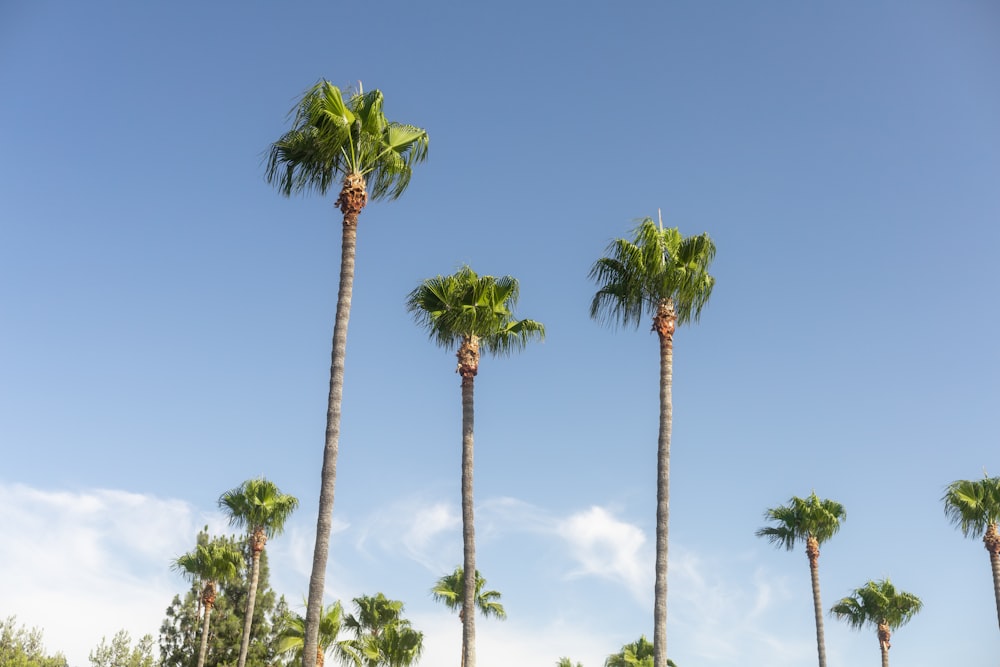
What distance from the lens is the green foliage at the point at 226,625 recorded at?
6188cm

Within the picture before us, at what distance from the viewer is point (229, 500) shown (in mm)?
51469

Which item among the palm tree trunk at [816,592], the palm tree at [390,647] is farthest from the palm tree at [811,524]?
the palm tree at [390,647]

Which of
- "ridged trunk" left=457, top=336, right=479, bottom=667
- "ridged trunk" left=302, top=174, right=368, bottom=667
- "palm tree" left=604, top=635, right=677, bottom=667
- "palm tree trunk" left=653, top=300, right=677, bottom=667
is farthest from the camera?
"palm tree" left=604, top=635, right=677, bottom=667

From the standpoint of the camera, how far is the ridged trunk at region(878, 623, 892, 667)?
53688 mm

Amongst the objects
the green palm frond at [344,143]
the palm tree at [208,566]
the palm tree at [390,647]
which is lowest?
the palm tree at [390,647]

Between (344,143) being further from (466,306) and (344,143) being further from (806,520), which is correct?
(806,520)

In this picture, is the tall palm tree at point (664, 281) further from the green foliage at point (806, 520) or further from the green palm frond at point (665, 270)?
the green foliage at point (806, 520)

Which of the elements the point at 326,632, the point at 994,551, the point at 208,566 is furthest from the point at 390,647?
the point at 994,551

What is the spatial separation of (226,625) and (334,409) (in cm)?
4828

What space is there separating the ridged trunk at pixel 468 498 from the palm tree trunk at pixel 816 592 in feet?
81.7

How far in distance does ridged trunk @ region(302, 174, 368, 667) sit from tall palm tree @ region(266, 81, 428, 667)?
0.03 m

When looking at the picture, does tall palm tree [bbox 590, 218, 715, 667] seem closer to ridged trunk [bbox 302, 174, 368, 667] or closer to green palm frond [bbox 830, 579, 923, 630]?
ridged trunk [bbox 302, 174, 368, 667]

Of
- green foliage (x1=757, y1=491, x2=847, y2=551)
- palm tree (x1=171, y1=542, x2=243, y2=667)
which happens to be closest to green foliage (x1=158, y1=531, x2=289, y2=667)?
→ palm tree (x1=171, y1=542, x2=243, y2=667)

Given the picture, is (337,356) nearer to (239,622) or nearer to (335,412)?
(335,412)
